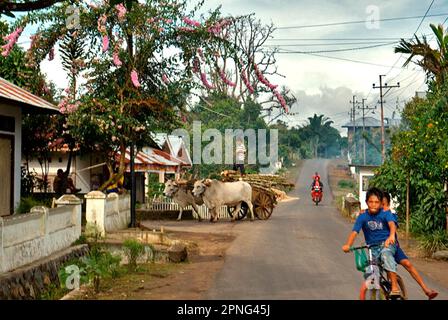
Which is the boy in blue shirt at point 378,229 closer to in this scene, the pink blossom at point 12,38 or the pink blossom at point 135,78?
the pink blossom at point 135,78

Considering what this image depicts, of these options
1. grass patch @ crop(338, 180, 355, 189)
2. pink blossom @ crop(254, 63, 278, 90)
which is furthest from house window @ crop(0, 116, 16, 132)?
grass patch @ crop(338, 180, 355, 189)

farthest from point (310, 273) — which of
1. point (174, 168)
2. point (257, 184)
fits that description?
point (174, 168)

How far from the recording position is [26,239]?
11.8m

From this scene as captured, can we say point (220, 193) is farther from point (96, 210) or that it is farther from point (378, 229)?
point (378, 229)

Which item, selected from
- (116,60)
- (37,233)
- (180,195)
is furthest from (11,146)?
(180,195)

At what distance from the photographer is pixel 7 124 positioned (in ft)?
55.0

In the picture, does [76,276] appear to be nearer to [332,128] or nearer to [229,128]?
[229,128]

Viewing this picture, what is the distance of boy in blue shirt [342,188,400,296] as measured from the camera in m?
8.09

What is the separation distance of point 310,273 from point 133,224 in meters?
9.72

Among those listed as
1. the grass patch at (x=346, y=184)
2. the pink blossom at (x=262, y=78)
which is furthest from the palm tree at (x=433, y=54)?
the grass patch at (x=346, y=184)

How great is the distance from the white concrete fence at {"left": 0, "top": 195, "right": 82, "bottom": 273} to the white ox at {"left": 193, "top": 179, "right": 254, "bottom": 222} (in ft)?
34.6

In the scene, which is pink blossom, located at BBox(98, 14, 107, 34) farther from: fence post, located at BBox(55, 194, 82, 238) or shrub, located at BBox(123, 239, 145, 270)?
shrub, located at BBox(123, 239, 145, 270)

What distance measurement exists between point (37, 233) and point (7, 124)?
17.2ft

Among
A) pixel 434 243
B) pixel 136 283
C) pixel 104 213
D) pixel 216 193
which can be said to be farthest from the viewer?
pixel 216 193
